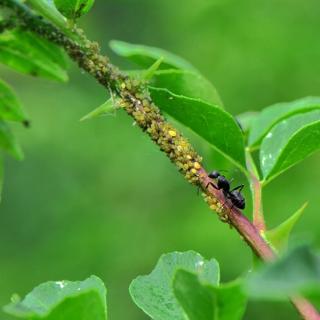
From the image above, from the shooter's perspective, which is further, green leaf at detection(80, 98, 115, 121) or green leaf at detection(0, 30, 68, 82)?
green leaf at detection(0, 30, 68, 82)

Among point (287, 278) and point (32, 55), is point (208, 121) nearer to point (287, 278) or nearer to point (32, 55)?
point (32, 55)

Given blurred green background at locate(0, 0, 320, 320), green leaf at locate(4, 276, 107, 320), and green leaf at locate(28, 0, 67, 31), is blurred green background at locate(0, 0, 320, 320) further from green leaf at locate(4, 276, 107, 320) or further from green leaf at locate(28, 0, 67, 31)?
green leaf at locate(4, 276, 107, 320)

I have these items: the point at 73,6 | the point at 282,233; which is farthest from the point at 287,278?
the point at 73,6

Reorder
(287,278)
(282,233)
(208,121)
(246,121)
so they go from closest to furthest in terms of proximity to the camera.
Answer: (287,278) → (282,233) → (208,121) → (246,121)

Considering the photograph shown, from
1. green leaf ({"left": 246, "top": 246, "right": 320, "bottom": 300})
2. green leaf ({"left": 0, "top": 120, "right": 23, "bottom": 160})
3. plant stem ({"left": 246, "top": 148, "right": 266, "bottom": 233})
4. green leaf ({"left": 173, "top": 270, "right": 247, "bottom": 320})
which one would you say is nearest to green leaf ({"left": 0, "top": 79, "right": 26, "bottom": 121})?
green leaf ({"left": 0, "top": 120, "right": 23, "bottom": 160})

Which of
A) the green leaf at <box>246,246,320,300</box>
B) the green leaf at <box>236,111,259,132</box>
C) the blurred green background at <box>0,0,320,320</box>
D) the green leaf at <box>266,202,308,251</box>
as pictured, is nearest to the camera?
the green leaf at <box>246,246,320,300</box>

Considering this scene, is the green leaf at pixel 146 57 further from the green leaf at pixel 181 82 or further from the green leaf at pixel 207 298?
the green leaf at pixel 207 298
